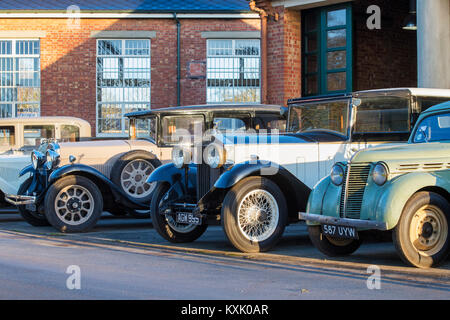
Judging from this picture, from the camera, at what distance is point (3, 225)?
11.9 m

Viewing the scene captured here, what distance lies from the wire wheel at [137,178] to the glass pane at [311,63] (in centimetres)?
880

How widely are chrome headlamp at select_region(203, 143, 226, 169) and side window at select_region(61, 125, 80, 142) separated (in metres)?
6.51

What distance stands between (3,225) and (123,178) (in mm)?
2298

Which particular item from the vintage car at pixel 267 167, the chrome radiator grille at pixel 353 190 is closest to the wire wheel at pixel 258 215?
the vintage car at pixel 267 167

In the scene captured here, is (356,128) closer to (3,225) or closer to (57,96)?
(3,225)

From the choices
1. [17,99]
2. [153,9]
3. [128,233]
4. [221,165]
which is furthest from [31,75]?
[221,165]

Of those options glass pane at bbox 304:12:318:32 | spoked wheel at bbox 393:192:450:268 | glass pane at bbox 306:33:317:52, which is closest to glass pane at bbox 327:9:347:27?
glass pane at bbox 304:12:318:32

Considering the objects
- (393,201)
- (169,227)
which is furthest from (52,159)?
(393,201)

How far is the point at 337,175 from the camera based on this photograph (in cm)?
745

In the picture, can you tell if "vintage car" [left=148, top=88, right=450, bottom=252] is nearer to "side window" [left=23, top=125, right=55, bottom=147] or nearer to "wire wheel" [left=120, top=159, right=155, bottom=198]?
"wire wheel" [left=120, top=159, right=155, bottom=198]

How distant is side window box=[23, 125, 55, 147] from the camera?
1433 centimetres

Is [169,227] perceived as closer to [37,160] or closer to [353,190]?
[353,190]

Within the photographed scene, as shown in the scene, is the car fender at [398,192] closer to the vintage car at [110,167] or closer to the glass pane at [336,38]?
the vintage car at [110,167]

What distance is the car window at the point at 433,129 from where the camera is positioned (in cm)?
795
